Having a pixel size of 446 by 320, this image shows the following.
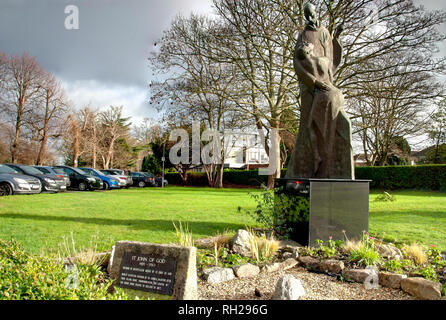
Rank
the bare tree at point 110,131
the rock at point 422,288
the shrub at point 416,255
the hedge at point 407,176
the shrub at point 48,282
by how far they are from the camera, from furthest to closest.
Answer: the bare tree at point 110,131, the hedge at point 407,176, the shrub at point 416,255, the rock at point 422,288, the shrub at point 48,282

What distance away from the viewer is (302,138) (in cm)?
689

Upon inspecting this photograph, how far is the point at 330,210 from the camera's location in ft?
18.9

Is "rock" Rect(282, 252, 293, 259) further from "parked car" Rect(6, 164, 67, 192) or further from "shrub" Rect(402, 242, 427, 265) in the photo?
"parked car" Rect(6, 164, 67, 192)

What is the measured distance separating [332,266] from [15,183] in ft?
51.0

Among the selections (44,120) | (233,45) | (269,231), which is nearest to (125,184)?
(44,120)

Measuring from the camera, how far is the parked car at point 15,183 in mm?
14789

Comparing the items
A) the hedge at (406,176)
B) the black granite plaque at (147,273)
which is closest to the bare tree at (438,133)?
the hedge at (406,176)

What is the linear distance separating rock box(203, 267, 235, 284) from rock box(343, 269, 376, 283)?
148 cm

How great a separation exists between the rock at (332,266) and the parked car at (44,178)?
55.7 ft

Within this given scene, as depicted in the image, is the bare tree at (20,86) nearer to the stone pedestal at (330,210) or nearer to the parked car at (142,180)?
the parked car at (142,180)

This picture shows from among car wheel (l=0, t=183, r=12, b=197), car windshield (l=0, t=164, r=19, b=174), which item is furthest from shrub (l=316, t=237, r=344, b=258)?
car windshield (l=0, t=164, r=19, b=174)

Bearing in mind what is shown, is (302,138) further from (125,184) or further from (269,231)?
(125,184)

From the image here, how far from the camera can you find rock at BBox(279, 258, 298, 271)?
4408 mm
